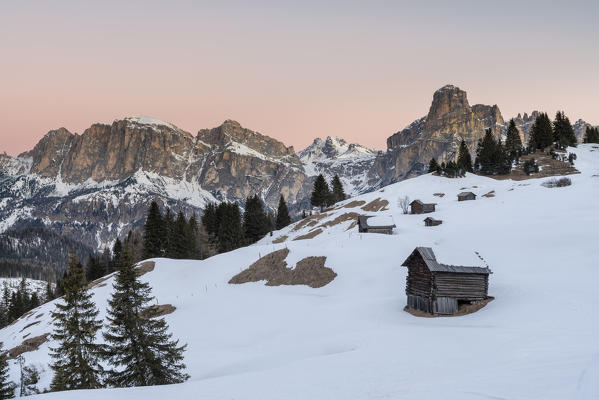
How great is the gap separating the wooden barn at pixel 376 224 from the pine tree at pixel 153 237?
136 ft

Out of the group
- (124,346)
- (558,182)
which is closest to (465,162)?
(558,182)

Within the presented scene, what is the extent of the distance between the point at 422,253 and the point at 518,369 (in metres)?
17.0

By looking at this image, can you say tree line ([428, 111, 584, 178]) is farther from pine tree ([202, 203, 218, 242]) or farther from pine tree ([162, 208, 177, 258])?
pine tree ([162, 208, 177, 258])

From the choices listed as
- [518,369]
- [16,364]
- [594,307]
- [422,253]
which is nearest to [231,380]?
[518,369]

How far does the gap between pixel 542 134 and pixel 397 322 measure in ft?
376

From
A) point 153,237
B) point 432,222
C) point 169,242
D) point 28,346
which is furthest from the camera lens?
point 169,242

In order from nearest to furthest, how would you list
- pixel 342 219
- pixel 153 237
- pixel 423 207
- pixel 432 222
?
pixel 432 222 < pixel 153 237 < pixel 423 207 < pixel 342 219

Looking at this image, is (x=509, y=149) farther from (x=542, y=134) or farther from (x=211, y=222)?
(x=211, y=222)

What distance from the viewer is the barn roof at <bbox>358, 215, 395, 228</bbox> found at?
6644cm

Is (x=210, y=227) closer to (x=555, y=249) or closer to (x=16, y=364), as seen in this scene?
(x=16, y=364)

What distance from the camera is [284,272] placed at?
45.3m

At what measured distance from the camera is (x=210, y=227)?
96.4 m

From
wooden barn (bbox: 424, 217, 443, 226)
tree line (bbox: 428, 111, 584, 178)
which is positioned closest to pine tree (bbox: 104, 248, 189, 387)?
wooden barn (bbox: 424, 217, 443, 226)

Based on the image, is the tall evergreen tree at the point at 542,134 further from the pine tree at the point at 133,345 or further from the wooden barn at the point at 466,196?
the pine tree at the point at 133,345
